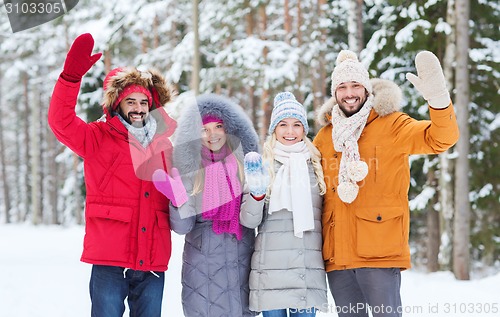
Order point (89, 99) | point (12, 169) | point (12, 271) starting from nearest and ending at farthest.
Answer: point (12, 271) → point (89, 99) → point (12, 169)

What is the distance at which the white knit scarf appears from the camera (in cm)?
349

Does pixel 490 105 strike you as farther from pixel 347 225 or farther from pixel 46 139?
pixel 46 139

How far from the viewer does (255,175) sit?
3395mm

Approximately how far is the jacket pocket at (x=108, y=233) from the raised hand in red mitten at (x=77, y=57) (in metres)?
0.88

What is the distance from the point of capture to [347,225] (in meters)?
3.62

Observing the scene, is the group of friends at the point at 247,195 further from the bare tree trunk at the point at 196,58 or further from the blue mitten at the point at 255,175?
the bare tree trunk at the point at 196,58

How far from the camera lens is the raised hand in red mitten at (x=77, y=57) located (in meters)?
3.28

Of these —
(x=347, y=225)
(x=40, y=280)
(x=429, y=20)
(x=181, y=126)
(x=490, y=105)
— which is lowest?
(x=40, y=280)

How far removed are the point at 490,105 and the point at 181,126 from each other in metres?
8.68

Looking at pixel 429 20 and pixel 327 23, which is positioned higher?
pixel 327 23

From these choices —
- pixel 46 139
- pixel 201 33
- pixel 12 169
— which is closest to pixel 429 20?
pixel 201 33

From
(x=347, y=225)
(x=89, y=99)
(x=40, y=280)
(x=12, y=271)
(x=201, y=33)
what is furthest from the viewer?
(x=89, y=99)

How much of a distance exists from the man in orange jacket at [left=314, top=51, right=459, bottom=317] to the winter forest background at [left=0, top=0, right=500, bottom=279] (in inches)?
103

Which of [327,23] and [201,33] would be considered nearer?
[327,23]
